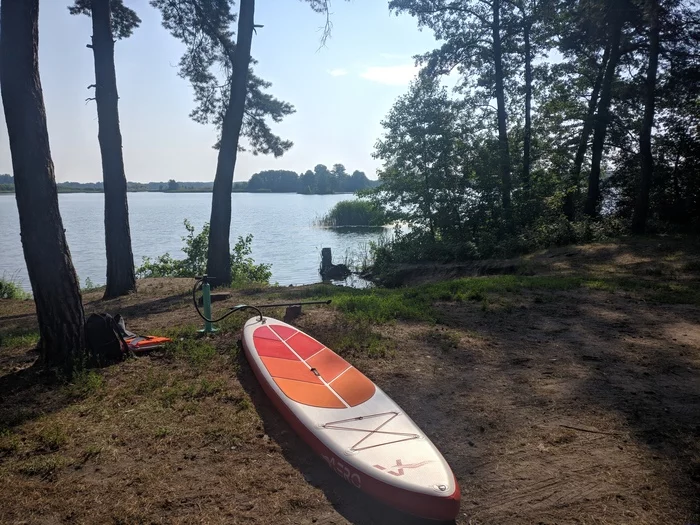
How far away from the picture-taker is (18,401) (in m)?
3.68

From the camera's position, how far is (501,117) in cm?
1512

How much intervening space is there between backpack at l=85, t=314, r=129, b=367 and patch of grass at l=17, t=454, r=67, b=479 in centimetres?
150

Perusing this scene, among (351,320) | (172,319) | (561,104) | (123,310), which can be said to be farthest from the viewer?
(561,104)

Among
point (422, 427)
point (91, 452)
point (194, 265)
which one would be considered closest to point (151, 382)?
point (91, 452)

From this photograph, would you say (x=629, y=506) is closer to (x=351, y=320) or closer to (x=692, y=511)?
(x=692, y=511)

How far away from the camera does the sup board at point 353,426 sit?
243 centimetres

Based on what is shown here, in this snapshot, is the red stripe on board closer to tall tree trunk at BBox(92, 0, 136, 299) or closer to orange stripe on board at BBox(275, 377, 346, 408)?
orange stripe on board at BBox(275, 377, 346, 408)

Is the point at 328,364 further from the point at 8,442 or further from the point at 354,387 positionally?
the point at 8,442

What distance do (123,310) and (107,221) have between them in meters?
2.34

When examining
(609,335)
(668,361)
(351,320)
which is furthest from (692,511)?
(351,320)

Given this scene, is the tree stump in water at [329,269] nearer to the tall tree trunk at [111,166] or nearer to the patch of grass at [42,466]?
the tall tree trunk at [111,166]

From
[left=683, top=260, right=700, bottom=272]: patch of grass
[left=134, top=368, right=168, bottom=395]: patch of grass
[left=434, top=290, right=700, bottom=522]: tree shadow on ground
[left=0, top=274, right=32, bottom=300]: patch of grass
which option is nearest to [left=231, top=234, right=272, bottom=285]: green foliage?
[left=0, top=274, right=32, bottom=300]: patch of grass

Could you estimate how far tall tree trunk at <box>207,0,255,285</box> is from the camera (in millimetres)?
9297

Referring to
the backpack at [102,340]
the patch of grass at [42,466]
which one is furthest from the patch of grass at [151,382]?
the patch of grass at [42,466]
